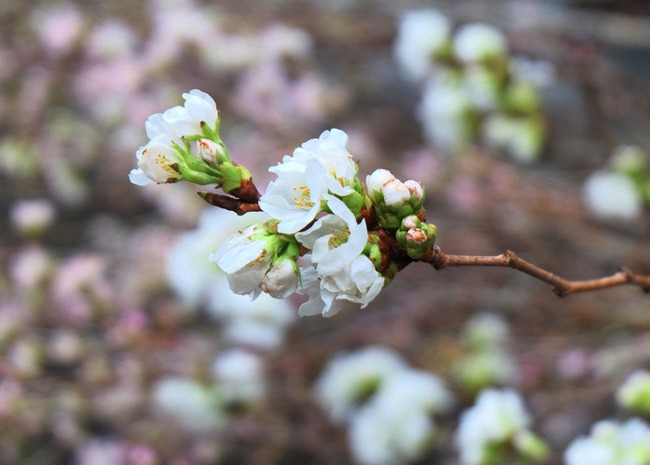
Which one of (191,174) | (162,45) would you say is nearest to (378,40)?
(162,45)

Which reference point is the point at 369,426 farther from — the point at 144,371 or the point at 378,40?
the point at 378,40

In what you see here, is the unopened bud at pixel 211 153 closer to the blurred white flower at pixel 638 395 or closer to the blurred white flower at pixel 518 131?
the blurred white flower at pixel 638 395

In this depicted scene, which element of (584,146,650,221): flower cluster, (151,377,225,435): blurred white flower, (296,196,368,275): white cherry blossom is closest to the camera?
(296,196,368,275): white cherry blossom

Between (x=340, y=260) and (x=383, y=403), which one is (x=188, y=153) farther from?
(x=383, y=403)

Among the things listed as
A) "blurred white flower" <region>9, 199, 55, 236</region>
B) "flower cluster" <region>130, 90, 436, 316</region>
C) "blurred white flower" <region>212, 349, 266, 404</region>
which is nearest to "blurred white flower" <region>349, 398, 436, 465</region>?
"blurred white flower" <region>212, 349, 266, 404</region>

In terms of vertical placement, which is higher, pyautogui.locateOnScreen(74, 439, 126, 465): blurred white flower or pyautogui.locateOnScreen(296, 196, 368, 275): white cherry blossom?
pyautogui.locateOnScreen(296, 196, 368, 275): white cherry blossom

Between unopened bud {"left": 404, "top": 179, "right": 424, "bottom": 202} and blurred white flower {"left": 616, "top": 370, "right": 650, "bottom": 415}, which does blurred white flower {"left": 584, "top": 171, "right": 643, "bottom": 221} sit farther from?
unopened bud {"left": 404, "top": 179, "right": 424, "bottom": 202}

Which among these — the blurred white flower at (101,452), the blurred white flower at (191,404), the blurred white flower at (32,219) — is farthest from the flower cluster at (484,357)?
the blurred white flower at (32,219)

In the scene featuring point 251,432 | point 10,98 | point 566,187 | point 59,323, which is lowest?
point 251,432
